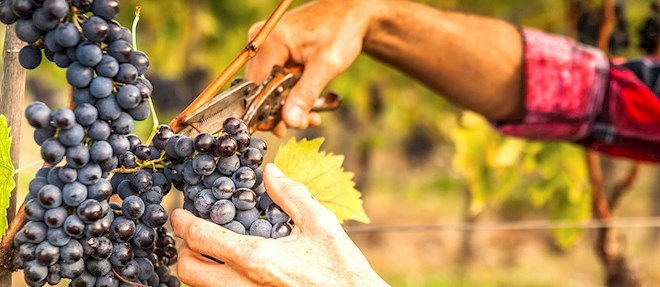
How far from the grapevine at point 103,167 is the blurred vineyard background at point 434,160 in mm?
2157

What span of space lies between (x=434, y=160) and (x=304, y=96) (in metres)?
8.17

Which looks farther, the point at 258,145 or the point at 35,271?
the point at 258,145

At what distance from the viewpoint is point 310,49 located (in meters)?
1.48

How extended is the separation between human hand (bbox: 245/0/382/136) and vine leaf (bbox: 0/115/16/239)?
0.60 metres

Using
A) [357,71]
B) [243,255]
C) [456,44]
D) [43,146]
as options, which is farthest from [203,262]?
[357,71]

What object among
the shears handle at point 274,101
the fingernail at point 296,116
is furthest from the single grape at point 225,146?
the fingernail at point 296,116

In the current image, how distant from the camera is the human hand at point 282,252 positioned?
2.61 feet

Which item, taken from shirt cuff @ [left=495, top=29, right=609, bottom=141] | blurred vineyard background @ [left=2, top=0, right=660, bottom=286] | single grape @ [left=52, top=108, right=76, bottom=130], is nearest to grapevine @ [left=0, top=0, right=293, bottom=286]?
single grape @ [left=52, top=108, right=76, bottom=130]

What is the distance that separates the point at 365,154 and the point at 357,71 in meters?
2.13

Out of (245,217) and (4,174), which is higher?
(245,217)

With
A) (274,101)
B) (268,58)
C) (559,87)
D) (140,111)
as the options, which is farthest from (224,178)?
(559,87)

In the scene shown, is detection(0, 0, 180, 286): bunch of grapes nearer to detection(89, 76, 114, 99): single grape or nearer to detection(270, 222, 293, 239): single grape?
detection(89, 76, 114, 99): single grape

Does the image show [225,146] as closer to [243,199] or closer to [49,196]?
[243,199]

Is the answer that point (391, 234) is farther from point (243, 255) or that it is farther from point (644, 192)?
point (243, 255)
